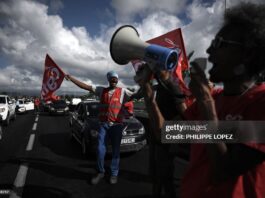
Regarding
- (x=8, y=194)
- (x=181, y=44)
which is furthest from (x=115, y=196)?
(x=181, y=44)

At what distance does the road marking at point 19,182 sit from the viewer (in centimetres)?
435

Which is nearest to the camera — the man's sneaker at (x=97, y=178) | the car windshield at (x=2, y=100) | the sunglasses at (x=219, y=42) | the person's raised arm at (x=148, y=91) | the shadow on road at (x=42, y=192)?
the sunglasses at (x=219, y=42)

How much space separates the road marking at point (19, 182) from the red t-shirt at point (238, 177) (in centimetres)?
374

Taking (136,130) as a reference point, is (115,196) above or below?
below

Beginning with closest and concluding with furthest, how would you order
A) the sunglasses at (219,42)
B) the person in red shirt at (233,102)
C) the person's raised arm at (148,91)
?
the person in red shirt at (233,102) < the sunglasses at (219,42) < the person's raised arm at (148,91)

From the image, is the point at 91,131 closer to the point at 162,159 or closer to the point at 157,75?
the point at 162,159

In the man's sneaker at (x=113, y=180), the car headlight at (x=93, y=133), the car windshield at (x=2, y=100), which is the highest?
the car windshield at (x=2, y=100)

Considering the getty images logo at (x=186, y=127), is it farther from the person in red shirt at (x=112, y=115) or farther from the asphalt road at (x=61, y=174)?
the person in red shirt at (x=112, y=115)

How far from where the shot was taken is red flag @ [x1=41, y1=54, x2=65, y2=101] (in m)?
4.49

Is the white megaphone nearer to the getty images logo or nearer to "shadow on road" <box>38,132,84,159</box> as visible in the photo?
the getty images logo

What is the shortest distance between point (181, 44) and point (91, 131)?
13.4 ft

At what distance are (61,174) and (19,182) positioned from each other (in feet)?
2.69

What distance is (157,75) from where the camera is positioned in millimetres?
1586

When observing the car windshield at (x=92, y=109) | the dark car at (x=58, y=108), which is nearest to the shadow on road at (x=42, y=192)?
the car windshield at (x=92, y=109)
